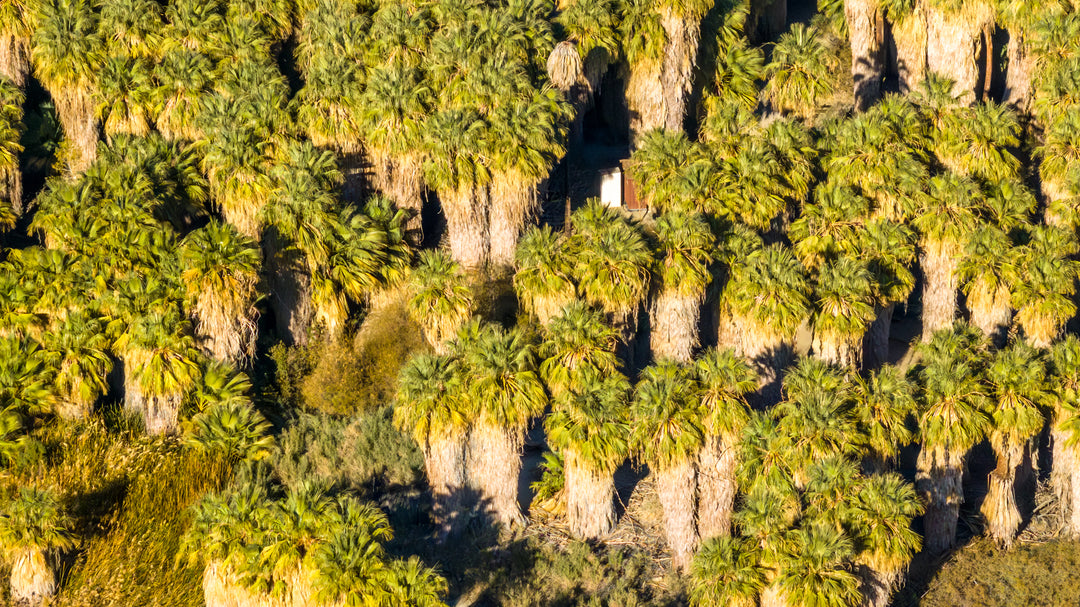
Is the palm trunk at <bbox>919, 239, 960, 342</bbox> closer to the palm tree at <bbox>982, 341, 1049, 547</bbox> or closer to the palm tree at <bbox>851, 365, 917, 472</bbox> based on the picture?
the palm tree at <bbox>982, 341, 1049, 547</bbox>

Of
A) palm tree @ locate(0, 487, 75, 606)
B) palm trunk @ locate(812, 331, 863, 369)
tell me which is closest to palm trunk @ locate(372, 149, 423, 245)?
palm trunk @ locate(812, 331, 863, 369)

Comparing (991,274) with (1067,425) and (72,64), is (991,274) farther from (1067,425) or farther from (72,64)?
(72,64)

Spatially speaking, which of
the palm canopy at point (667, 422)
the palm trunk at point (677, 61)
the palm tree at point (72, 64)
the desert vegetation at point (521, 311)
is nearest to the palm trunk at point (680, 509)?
the desert vegetation at point (521, 311)

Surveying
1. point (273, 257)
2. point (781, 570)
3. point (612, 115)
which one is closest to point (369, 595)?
point (781, 570)

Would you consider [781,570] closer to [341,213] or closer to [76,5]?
[341,213]

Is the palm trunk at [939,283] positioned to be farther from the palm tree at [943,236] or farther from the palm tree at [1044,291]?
the palm tree at [1044,291]
